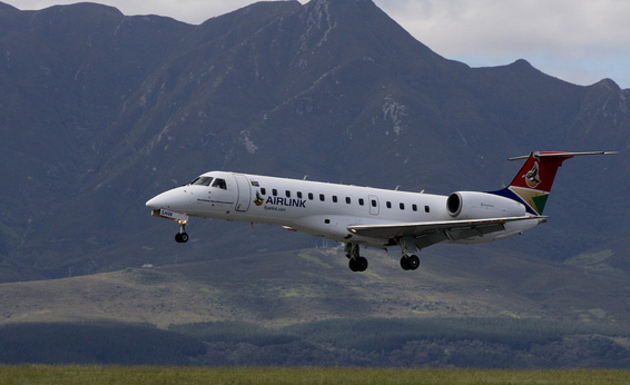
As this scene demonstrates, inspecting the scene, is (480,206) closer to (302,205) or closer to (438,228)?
(438,228)

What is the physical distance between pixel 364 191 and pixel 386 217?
6.37 ft

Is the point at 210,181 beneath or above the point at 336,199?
above

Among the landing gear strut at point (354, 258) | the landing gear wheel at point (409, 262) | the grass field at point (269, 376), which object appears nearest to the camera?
the grass field at point (269, 376)

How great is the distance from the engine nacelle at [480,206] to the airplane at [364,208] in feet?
0.19

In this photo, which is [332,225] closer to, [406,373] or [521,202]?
[406,373]

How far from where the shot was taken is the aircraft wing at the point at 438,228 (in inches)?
2108

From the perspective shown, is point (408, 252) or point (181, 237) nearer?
point (181, 237)

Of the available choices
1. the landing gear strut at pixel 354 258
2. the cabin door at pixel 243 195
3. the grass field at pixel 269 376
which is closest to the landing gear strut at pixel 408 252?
the landing gear strut at pixel 354 258

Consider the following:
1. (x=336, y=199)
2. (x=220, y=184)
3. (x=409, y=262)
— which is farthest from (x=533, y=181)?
(x=220, y=184)

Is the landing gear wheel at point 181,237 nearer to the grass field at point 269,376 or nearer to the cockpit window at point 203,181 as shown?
the cockpit window at point 203,181

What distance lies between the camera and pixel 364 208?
55188mm

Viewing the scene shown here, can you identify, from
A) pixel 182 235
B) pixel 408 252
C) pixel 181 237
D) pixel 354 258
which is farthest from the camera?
pixel 354 258

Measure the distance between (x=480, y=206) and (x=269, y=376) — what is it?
18070mm

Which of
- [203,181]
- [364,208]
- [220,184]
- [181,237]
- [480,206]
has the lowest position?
[181,237]
